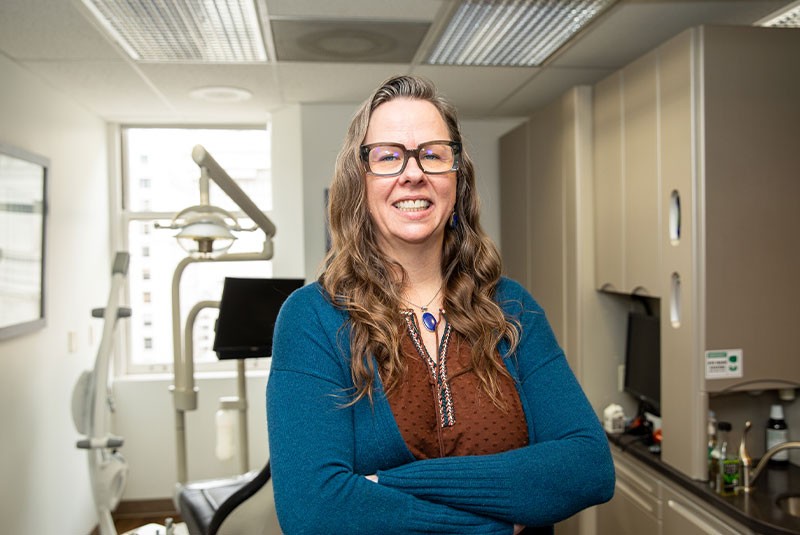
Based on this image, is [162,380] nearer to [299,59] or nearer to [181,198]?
[181,198]

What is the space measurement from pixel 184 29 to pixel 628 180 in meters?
1.84

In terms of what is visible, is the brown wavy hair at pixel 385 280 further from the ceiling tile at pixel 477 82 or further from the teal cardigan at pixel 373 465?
the ceiling tile at pixel 477 82

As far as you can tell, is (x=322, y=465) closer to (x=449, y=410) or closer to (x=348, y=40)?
(x=449, y=410)

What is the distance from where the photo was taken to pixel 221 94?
365cm

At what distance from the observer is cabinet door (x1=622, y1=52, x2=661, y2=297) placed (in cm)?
251

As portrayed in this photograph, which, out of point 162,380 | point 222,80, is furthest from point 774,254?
point 162,380

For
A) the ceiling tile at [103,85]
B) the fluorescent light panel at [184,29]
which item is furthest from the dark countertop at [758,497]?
the ceiling tile at [103,85]

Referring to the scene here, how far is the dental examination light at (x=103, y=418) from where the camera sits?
2.73m

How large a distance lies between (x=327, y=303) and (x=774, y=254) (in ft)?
5.62

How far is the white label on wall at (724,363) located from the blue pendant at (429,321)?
4.50 feet

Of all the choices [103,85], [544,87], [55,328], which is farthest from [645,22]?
[55,328]

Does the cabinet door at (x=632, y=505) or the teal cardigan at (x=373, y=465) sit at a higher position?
the teal cardigan at (x=373, y=465)

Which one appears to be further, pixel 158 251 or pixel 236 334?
pixel 158 251

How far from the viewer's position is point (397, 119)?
1.18 meters
